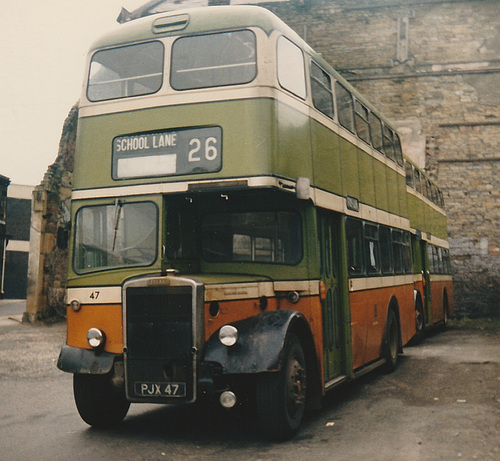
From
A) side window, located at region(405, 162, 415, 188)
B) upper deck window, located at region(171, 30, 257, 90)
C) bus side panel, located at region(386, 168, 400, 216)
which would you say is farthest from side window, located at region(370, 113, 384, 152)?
upper deck window, located at region(171, 30, 257, 90)

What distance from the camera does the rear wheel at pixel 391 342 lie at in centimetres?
1025

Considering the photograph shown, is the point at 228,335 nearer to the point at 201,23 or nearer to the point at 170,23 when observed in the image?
the point at 201,23

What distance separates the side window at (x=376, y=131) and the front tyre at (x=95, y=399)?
572cm

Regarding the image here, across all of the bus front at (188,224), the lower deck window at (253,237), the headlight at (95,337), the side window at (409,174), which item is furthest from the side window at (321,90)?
the side window at (409,174)

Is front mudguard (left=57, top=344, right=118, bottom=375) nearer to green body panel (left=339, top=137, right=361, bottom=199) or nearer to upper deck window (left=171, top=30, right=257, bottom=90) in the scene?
upper deck window (left=171, top=30, right=257, bottom=90)

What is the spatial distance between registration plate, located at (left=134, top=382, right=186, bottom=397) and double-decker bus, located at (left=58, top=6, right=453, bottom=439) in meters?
0.01

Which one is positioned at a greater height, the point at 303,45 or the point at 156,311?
the point at 303,45

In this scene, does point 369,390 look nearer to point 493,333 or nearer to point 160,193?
point 160,193

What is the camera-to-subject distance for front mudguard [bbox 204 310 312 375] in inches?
219

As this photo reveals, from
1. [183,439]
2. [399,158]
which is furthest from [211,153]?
[399,158]

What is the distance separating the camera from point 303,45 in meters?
7.37

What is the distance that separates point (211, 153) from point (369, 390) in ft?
13.9

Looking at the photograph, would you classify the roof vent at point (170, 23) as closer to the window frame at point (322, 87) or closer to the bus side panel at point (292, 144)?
the bus side panel at point (292, 144)

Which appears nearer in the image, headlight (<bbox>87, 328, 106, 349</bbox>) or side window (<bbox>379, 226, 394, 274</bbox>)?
headlight (<bbox>87, 328, 106, 349</bbox>)
